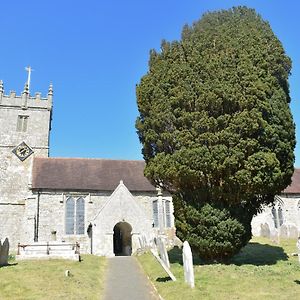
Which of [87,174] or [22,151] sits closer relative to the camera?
[87,174]

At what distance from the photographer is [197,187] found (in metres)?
16.8

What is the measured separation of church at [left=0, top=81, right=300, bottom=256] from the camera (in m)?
27.7

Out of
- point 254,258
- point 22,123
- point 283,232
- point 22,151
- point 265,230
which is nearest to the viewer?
point 254,258

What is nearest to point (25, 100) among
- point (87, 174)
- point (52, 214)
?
point (87, 174)

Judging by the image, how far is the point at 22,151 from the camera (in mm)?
35375

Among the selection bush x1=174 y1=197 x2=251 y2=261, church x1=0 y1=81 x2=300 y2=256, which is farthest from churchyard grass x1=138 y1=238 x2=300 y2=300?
church x1=0 y1=81 x2=300 y2=256

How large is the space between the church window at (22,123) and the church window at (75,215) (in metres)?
11.1

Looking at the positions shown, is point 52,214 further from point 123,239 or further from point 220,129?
point 220,129

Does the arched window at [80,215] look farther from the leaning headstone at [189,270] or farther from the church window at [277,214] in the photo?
the leaning headstone at [189,270]

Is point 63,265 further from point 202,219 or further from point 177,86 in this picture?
point 177,86

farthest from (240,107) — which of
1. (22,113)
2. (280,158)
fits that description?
(22,113)

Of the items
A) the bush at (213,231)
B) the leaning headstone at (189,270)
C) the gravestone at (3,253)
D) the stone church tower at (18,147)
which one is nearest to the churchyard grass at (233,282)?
the leaning headstone at (189,270)

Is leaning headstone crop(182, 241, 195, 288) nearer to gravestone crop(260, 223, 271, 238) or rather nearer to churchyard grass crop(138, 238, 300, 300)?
churchyard grass crop(138, 238, 300, 300)

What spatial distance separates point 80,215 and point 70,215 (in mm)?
876
